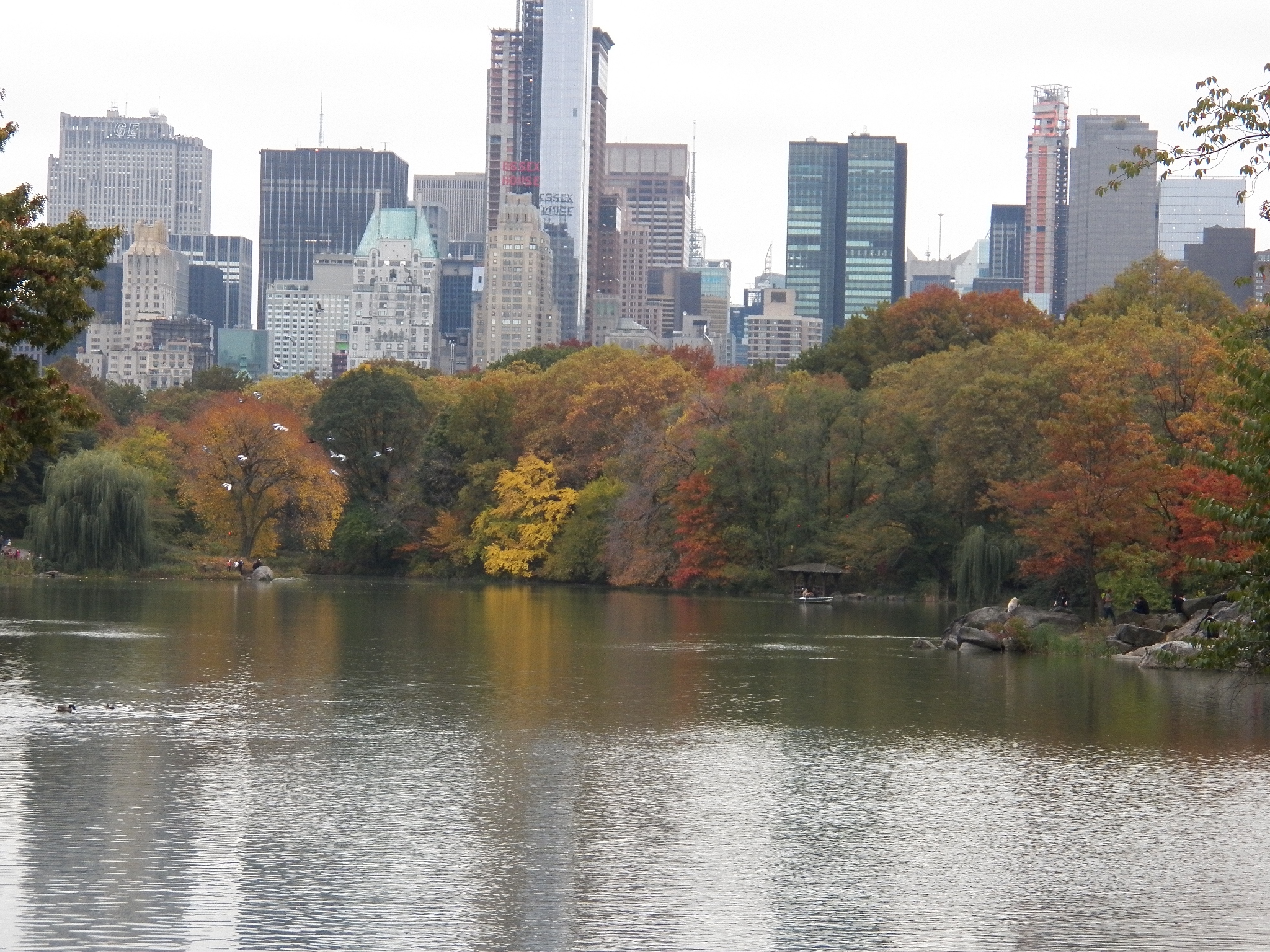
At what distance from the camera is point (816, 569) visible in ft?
217

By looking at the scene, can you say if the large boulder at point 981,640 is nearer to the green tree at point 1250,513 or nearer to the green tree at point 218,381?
the green tree at point 1250,513

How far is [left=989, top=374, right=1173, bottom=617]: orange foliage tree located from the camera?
4769 cm

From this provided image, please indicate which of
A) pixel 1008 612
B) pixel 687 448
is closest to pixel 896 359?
pixel 687 448

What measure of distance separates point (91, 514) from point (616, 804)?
51.0 meters

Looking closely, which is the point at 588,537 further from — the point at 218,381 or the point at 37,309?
the point at 37,309

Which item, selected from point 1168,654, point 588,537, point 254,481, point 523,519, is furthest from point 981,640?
point 254,481

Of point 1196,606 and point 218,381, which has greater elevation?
point 218,381

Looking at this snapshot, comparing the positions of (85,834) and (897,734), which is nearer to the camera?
(85,834)

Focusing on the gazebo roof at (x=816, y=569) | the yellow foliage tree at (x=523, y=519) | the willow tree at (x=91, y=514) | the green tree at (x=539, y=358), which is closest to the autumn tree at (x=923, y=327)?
the yellow foliage tree at (x=523, y=519)

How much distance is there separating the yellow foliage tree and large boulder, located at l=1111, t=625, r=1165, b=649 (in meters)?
41.2

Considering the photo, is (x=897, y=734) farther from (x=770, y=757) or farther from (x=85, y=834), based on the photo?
(x=85, y=834)

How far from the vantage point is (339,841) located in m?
17.3

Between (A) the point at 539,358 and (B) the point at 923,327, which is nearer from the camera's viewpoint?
(B) the point at 923,327

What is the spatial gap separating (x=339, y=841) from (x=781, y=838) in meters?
4.70
